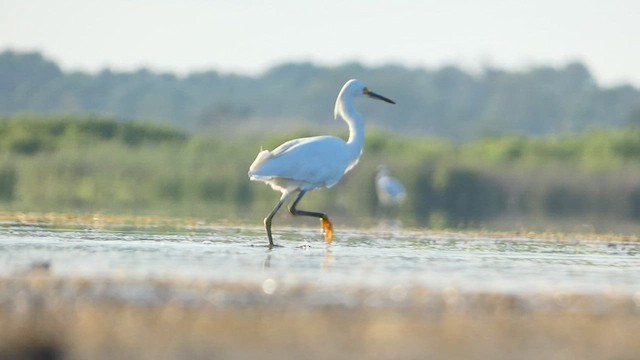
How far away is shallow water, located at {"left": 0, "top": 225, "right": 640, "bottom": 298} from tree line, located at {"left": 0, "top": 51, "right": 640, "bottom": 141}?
62.3 meters

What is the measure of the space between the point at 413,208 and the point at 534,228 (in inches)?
329

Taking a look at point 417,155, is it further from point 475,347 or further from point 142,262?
point 475,347

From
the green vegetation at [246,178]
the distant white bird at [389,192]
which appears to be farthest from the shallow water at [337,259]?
the distant white bird at [389,192]

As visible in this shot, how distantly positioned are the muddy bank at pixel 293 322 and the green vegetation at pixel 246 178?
14543 mm

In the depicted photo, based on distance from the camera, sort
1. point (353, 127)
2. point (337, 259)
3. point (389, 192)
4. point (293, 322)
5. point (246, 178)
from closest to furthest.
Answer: point (293, 322)
point (337, 259)
point (353, 127)
point (389, 192)
point (246, 178)

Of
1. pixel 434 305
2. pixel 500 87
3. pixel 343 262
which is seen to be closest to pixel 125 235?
pixel 343 262

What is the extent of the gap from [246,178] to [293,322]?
22.0 meters

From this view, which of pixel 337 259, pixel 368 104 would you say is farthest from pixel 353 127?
pixel 368 104

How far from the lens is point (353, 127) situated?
51.1ft

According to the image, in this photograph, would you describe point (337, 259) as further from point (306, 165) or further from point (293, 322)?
point (293, 322)

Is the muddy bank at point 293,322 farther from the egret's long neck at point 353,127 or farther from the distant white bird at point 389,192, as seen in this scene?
the distant white bird at point 389,192

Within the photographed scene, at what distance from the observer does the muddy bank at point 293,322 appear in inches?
256

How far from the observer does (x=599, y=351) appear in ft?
22.4

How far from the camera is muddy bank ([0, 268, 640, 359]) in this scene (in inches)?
256
